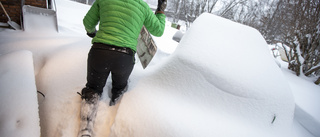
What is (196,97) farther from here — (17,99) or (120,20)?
(17,99)

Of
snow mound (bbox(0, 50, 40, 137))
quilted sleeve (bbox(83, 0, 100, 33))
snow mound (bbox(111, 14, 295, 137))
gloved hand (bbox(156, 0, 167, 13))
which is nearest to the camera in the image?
snow mound (bbox(0, 50, 40, 137))

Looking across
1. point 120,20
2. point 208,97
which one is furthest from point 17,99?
point 208,97

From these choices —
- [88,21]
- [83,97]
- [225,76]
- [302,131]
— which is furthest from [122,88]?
[302,131]

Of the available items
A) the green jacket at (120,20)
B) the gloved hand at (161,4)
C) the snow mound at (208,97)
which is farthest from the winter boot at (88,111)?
the gloved hand at (161,4)

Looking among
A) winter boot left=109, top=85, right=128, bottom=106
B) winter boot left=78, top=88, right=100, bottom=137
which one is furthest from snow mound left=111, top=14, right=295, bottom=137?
winter boot left=78, top=88, right=100, bottom=137

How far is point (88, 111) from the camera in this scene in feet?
3.89

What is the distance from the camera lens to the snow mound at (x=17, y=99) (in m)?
0.90

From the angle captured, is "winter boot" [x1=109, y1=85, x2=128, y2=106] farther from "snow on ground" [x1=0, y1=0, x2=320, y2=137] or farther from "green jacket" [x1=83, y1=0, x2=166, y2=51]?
"green jacket" [x1=83, y1=0, x2=166, y2=51]

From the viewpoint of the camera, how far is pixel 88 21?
1.31 meters

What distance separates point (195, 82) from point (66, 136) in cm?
121

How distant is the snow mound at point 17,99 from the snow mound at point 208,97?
609mm

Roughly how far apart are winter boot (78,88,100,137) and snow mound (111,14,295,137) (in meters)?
0.22

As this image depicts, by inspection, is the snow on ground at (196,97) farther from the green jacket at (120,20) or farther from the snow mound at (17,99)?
the green jacket at (120,20)

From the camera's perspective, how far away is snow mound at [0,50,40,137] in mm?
904
